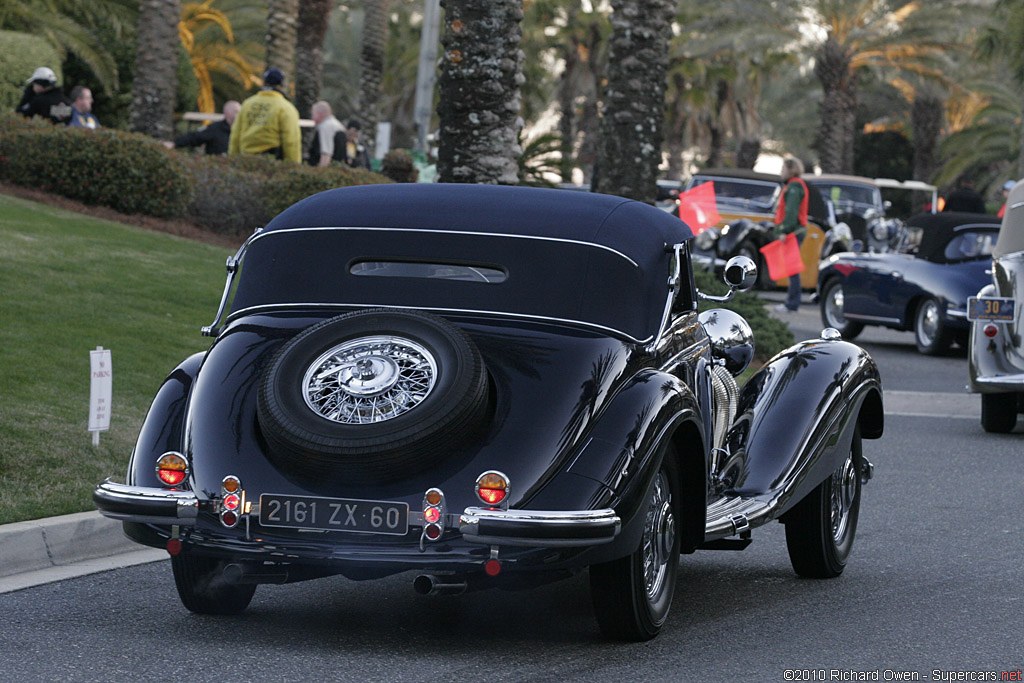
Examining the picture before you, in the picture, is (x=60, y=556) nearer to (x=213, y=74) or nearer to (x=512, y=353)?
(x=512, y=353)

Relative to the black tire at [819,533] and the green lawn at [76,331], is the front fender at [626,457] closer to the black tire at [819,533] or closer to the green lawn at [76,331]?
the black tire at [819,533]

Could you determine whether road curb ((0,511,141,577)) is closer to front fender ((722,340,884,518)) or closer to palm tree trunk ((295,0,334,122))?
front fender ((722,340,884,518))

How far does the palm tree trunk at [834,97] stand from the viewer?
42.7m

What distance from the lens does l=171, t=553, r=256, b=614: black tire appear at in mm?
6031

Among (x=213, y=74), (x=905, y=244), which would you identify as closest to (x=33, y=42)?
(x=905, y=244)

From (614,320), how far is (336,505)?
1.38m

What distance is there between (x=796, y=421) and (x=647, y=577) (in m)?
1.57

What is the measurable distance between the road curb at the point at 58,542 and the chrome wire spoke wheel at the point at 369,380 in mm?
2027

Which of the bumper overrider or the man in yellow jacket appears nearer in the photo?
the bumper overrider

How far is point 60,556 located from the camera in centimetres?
713

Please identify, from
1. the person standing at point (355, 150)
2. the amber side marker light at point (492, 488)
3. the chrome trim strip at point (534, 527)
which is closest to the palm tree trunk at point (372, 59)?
the person standing at point (355, 150)

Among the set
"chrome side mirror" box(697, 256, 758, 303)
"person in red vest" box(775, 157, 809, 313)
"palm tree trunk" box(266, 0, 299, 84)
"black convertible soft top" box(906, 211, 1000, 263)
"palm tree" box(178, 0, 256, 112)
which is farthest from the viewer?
"palm tree" box(178, 0, 256, 112)

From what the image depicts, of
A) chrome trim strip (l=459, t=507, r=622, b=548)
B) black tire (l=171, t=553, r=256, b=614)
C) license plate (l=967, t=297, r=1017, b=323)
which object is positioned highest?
chrome trim strip (l=459, t=507, r=622, b=548)

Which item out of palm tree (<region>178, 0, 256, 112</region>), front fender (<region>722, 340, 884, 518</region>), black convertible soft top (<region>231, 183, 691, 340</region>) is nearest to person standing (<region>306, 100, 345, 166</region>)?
front fender (<region>722, 340, 884, 518</region>)
